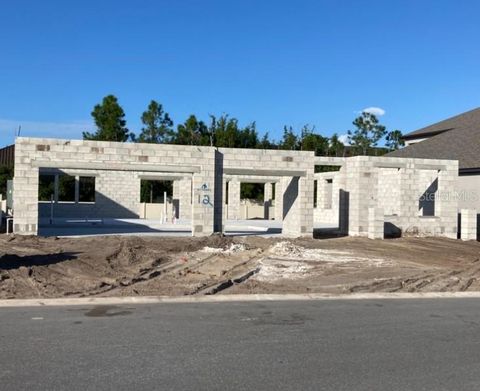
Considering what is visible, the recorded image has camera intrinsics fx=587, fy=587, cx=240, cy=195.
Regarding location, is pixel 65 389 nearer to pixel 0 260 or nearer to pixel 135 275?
pixel 135 275

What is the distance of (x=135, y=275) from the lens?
44.1 feet

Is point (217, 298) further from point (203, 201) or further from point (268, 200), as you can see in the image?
point (268, 200)

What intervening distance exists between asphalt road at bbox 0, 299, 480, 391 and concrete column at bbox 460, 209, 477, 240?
59.2 ft

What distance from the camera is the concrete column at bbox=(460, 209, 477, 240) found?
2650 centimetres

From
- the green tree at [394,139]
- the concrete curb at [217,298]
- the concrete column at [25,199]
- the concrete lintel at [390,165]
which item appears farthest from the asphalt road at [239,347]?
the green tree at [394,139]

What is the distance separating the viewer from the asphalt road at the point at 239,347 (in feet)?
18.0

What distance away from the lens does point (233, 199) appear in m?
41.8

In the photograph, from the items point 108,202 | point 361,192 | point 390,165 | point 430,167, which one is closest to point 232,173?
point 361,192

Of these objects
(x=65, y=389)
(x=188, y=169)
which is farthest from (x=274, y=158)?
(x=65, y=389)

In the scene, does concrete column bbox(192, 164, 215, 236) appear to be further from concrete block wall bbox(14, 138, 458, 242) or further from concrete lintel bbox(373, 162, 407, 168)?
concrete lintel bbox(373, 162, 407, 168)

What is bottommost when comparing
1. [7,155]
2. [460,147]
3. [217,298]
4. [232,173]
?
[217,298]

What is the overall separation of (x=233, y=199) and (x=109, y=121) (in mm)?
16514

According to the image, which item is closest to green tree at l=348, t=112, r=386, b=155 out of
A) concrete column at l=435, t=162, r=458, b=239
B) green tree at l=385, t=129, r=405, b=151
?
green tree at l=385, t=129, r=405, b=151

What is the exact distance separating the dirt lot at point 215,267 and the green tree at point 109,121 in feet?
105
